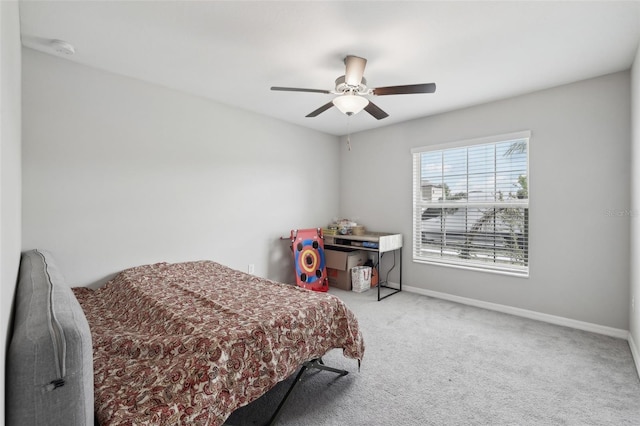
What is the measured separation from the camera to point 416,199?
4.36m

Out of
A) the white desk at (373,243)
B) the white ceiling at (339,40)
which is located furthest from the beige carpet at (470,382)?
the white ceiling at (339,40)

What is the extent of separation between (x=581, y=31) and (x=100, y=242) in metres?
4.22

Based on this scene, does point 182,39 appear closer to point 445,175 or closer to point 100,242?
point 100,242

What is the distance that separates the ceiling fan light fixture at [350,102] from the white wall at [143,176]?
5.73 feet

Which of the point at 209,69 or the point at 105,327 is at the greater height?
the point at 209,69

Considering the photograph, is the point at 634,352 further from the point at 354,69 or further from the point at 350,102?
the point at 354,69

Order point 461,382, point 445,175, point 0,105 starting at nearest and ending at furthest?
point 0,105, point 461,382, point 445,175

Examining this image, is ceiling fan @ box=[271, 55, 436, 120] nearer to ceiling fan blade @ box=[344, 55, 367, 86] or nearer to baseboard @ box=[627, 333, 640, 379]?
ceiling fan blade @ box=[344, 55, 367, 86]

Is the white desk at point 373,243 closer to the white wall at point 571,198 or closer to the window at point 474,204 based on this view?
the window at point 474,204

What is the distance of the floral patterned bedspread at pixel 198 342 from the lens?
1329 millimetres


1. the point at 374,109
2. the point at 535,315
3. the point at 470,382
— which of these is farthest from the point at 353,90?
the point at 535,315

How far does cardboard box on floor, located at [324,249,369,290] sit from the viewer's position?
14.6 ft

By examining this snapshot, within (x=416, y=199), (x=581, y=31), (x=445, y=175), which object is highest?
(x=581, y=31)

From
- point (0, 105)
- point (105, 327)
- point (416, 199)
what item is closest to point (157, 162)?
point (105, 327)
